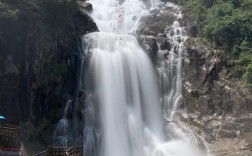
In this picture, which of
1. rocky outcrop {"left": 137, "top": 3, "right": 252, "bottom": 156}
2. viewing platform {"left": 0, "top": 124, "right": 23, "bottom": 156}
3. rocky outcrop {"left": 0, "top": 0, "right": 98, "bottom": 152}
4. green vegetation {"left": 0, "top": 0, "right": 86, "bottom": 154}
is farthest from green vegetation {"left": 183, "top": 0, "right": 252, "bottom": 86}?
viewing platform {"left": 0, "top": 124, "right": 23, "bottom": 156}

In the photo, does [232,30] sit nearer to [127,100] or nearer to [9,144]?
[127,100]

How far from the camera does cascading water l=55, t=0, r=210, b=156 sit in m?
28.5

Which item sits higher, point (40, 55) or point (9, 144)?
point (40, 55)

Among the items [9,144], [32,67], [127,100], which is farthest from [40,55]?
[9,144]

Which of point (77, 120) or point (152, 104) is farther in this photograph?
point (152, 104)

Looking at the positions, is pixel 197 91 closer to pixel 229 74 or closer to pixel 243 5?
pixel 229 74

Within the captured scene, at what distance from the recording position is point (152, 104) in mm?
31484

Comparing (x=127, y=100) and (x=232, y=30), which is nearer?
(x=127, y=100)

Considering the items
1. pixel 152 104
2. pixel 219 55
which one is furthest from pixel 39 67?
pixel 219 55

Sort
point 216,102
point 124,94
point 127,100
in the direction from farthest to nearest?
point 216,102 < point 124,94 < point 127,100

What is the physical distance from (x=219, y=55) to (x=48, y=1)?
13.5m

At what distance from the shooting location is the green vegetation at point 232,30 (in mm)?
32312

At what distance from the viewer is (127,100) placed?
30.6m

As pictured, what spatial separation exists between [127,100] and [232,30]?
10.7 meters
